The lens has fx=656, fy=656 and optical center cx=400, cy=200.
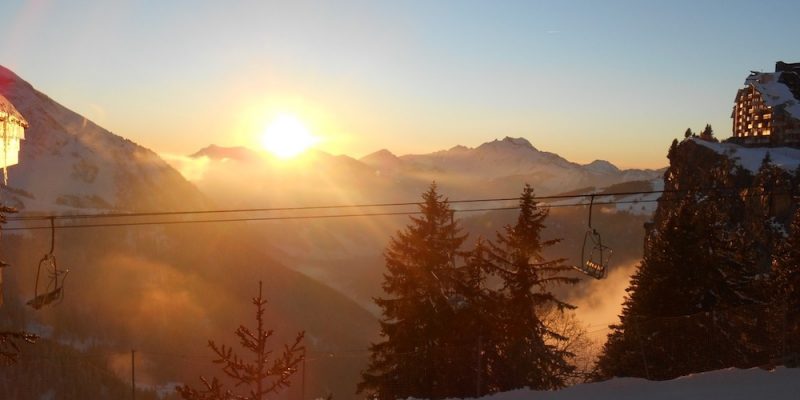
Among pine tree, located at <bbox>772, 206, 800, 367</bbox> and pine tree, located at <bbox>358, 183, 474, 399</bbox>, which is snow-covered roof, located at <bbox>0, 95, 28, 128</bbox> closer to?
pine tree, located at <bbox>358, 183, 474, 399</bbox>

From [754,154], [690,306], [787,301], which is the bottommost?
[690,306]

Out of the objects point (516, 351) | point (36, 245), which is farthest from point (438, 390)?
point (36, 245)

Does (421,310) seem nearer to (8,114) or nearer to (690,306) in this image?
(690,306)

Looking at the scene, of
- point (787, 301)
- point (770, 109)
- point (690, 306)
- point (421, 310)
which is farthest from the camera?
point (770, 109)

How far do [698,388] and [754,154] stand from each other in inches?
2263

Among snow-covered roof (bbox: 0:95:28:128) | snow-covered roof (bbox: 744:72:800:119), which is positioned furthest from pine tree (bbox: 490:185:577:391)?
snow-covered roof (bbox: 744:72:800:119)

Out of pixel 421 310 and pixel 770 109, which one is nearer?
pixel 421 310

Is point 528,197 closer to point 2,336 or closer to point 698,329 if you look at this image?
point 698,329

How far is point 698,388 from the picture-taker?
53.9ft

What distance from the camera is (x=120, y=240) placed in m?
196

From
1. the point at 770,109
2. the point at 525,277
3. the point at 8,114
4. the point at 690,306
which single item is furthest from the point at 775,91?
the point at 8,114

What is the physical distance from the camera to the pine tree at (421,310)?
23.3 meters

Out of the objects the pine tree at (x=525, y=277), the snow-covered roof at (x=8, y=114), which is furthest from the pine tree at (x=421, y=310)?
the snow-covered roof at (x=8, y=114)

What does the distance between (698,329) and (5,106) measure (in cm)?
2005
